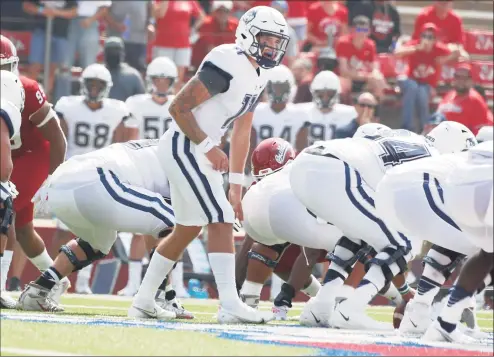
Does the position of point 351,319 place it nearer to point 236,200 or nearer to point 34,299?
point 236,200

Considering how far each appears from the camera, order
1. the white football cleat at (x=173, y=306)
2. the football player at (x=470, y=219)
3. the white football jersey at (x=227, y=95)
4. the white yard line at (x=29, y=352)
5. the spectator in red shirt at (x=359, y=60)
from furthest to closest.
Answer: the spectator in red shirt at (x=359, y=60) → the white football cleat at (x=173, y=306) → the white football jersey at (x=227, y=95) → the football player at (x=470, y=219) → the white yard line at (x=29, y=352)

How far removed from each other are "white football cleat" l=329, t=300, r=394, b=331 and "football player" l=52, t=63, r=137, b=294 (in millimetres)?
5530

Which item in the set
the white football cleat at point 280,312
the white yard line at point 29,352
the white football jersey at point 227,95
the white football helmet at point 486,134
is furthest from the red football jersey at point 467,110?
the white yard line at point 29,352

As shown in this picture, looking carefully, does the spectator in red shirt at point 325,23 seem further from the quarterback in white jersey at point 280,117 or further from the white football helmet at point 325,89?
the quarterback in white jersey at point 280,117

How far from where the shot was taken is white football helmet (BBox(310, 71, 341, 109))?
13961mm

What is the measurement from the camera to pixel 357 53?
50.0 ft

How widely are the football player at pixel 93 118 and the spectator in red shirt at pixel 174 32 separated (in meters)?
1.96

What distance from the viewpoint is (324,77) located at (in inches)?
553

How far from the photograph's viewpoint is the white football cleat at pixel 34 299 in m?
8.05

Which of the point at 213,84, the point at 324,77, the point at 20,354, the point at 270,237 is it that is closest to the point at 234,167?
the point at 213,84

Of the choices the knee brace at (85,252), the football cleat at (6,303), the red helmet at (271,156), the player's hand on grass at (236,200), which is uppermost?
the red helmet at (271,156)

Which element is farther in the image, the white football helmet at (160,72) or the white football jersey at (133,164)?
the white football helmet at (160,72)

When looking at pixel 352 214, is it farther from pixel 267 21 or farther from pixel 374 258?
pixel 267 21

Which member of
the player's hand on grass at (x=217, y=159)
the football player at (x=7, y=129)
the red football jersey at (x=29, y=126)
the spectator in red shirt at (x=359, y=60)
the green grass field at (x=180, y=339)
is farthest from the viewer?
the spectator in red shirt at (x=359, y=60)
